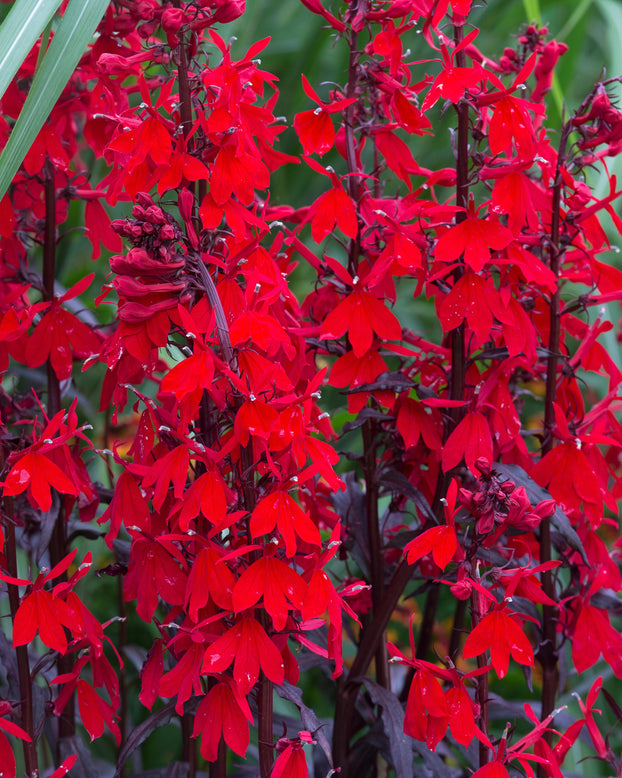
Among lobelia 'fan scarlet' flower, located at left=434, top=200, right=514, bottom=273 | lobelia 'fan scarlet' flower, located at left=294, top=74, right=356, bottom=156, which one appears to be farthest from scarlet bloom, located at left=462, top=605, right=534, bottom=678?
lobelia 'fan scarlet' flower, located at left=294, top=74, right=356, bottom=156

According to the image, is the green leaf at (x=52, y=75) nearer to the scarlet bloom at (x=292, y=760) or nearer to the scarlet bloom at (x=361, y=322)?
the scarlet bloom at (x=361, y=322)

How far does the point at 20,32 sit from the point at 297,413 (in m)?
0.30

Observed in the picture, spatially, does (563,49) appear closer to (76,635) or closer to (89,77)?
(89,77)

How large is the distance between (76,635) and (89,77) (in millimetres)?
472

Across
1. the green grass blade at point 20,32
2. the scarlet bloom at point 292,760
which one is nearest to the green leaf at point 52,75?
the green grass blade at point 20,32

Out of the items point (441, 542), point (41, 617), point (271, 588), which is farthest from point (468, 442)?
point (41, 617)

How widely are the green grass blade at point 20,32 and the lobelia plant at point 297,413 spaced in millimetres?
50

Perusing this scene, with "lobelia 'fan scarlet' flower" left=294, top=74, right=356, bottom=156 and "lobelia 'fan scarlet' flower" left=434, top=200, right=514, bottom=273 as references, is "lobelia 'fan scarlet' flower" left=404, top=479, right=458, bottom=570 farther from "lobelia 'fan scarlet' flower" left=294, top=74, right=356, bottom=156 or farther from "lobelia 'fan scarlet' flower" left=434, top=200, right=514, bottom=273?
"lobelia 'fan scarlet' flower" left=294, top=74, right=356, bottom=156

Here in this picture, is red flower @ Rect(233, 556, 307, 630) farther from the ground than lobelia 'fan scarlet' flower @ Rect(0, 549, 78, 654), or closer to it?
farther from the ground

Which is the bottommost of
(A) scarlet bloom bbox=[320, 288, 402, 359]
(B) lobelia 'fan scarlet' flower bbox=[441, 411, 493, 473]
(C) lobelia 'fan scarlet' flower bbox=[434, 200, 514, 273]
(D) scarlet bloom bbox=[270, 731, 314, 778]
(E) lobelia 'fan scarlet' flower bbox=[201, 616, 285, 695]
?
(D) scarlet bloom bbox=[270, 731, 314, 778]

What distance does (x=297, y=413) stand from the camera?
1.67 ft

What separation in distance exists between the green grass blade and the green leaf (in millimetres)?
15

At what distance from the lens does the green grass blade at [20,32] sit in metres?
0.54

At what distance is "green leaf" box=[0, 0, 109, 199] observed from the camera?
55 centimetres
